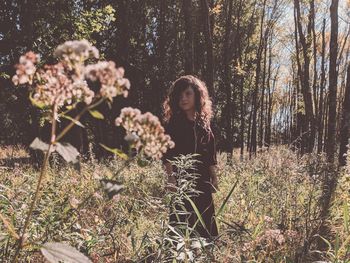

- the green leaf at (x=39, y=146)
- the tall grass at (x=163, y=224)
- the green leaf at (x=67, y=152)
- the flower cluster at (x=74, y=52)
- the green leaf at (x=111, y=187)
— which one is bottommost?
the tall grass at (x=163, y=224)

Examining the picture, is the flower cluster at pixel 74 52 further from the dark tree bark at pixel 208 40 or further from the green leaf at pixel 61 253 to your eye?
the dark tree bark at pixel 208 40

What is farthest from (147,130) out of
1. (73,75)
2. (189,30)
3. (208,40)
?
(189,30)

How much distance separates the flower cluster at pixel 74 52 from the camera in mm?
1051

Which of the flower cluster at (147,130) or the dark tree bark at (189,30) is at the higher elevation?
the dark tree bark at (189,30)

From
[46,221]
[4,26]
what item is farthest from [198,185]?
[4,26]

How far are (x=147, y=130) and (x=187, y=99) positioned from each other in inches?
127

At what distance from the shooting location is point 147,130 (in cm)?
116

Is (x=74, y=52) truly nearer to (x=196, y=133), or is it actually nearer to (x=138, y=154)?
(x=138, y=154)

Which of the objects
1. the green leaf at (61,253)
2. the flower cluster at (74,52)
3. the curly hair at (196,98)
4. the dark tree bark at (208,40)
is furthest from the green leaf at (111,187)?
the dark tree bark at (208,40)

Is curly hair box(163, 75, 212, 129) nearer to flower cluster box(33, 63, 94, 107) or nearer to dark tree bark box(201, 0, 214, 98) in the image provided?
flower cluster box(33, 63, 94, 107)

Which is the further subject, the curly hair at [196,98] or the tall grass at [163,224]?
the curly hair at [196,98]

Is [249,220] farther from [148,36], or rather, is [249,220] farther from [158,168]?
[148,36]

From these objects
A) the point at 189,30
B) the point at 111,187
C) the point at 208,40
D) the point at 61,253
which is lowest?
the point at 61,253

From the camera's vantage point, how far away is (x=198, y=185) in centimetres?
440
